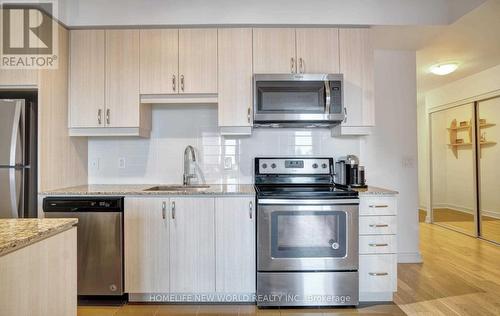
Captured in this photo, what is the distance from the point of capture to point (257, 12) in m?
2.52

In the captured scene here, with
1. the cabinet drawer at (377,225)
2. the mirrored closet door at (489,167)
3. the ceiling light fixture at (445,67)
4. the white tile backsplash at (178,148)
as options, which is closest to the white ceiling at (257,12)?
the white tile backsplash at (178,148)

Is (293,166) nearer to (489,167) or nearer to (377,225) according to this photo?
(377,225)

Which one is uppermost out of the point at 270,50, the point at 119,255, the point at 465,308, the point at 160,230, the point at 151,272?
the point at 270,50

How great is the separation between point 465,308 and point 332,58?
222cm

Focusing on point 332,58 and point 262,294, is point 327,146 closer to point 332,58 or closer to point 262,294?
point 332,58

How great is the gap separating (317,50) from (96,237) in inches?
92.9

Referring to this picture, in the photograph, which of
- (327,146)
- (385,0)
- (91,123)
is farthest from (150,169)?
(385,0)

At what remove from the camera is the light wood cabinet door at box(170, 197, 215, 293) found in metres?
2.28

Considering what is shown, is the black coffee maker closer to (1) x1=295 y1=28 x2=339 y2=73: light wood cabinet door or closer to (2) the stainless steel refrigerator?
(1) x1=295 y1=28 x2=339 y2=73: light wood cabinet door

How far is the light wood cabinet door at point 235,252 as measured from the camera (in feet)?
7.47

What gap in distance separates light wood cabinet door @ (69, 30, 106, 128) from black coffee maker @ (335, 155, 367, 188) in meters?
2.18

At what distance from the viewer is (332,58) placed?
8.45ft

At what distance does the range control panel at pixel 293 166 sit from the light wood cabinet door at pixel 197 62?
823 millimetres

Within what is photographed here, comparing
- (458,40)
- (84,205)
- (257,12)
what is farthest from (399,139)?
(84,205)
